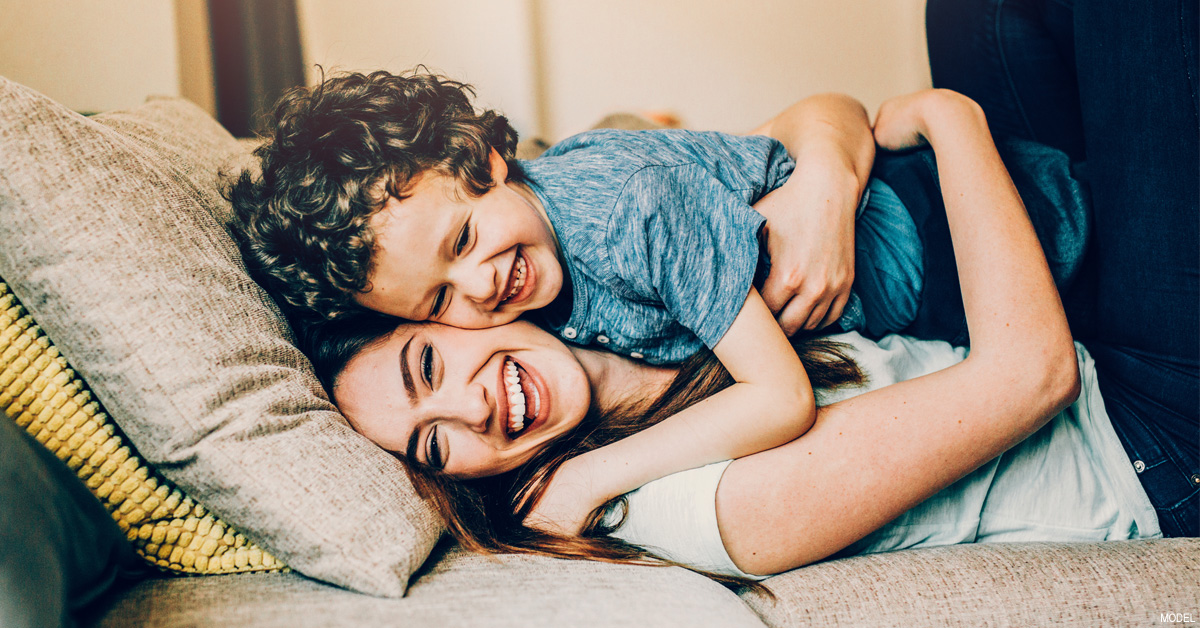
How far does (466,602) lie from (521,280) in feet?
1.41

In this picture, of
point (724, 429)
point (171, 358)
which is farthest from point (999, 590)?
point (171, 358)

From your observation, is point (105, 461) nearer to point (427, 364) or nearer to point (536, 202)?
point (427, 364)

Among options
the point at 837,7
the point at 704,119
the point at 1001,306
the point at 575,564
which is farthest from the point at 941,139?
the point at 837,7

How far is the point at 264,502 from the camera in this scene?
0.67 meters

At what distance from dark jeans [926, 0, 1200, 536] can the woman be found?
0.05 metres

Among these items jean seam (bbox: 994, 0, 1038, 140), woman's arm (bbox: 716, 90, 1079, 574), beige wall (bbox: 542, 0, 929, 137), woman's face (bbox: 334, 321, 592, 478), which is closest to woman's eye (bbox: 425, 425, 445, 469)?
woman's face (bbox: 334, 321, 592, 478)

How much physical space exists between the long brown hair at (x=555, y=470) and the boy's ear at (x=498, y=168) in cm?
38

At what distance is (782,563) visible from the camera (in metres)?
0.80

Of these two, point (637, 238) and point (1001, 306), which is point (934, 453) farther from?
point (637, 238)

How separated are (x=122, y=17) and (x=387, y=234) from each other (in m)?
1.57

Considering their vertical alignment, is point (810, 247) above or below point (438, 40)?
below

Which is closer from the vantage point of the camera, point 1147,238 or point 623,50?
point 1147,238

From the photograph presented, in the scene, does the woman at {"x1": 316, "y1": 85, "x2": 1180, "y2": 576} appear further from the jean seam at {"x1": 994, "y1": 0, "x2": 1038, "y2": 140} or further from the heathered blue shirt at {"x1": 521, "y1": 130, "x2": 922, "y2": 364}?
the jean seam at {"x1": 994, "y1": 0, "x2": 1038, "y2": 140}

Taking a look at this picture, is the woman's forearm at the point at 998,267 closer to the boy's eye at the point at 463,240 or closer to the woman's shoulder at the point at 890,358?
the woman's shoulder at the point at 890,358
